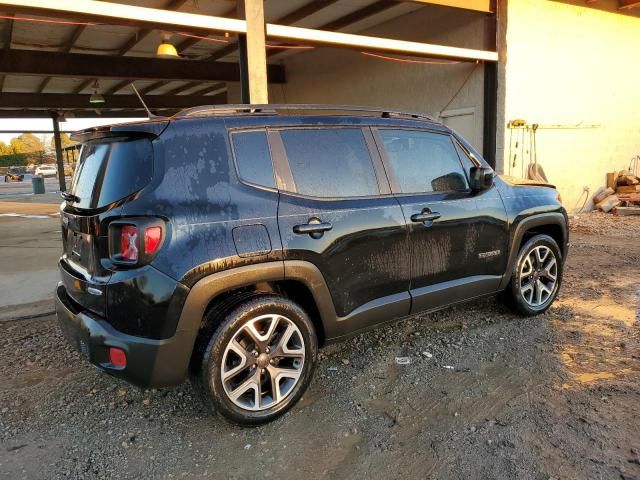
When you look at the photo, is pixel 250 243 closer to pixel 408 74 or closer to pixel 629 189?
pixel 408 74

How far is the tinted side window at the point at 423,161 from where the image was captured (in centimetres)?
364

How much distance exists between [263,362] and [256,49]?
4.72 m

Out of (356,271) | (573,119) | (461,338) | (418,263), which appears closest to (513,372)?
(461,338)

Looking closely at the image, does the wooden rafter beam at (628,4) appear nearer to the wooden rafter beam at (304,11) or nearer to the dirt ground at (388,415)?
the wooden rafter beam at (304,11)

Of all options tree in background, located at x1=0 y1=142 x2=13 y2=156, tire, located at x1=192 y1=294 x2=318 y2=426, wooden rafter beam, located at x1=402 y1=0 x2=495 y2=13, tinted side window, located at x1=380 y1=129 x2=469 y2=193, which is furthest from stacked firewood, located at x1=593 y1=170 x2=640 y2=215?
tree in background, located at x1=0 y1=142 x2=13 y2=156

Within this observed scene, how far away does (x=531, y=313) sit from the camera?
4543mm

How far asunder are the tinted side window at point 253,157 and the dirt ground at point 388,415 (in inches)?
58.8

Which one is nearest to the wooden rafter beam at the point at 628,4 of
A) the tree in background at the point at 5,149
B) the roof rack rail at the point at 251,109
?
the roof rack rail at the point at 251,109

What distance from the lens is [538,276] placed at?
4.59 metres

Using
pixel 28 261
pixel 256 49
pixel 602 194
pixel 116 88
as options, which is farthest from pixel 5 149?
pixel 602 194

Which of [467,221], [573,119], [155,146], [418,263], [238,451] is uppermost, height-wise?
[573,119]

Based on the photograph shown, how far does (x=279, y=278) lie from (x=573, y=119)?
1028cm

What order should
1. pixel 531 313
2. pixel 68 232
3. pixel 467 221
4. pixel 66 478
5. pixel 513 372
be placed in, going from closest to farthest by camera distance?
pixel 66 478, pixel 68 232, pixel 513 372, pixel 467 221, pixel 531 313

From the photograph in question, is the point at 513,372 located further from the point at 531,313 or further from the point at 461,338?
the point at 531,313
